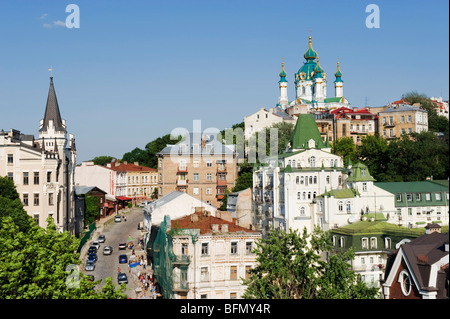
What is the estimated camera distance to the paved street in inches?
1654

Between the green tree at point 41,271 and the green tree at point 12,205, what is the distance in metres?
16.3

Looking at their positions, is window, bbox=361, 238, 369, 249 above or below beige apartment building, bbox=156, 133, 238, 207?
below

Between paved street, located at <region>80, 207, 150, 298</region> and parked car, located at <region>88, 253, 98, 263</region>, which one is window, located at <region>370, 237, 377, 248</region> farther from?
parked car, located at <region>88, 253, 98, 263</region>

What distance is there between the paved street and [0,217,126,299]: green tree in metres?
7.82

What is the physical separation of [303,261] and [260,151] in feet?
152

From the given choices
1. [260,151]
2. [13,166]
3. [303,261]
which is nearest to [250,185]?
[260,151]

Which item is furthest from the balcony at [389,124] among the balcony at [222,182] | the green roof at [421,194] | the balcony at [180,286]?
the balcony at [180,286]

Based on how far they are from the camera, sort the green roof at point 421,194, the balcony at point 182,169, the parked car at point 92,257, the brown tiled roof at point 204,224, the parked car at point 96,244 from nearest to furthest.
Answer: the brown tiled roof at point 204,224
the green roof at point 421,194
the parked car at point 92,257
the parked car at point 96,244
the balcony at point 182,169

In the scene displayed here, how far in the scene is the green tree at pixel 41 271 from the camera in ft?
69.6

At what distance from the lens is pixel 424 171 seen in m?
45.4

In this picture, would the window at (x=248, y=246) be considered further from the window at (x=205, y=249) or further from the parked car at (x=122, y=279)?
the parked car at (x=122, y=279)

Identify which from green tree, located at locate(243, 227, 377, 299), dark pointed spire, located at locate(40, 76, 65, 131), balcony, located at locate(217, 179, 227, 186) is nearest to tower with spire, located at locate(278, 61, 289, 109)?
balcony, located at locate(217, 179, 227, 186)

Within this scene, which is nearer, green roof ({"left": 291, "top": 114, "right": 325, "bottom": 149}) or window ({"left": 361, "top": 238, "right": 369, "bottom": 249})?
window ({"left": 361, "top": 238, "right": 369, "bottom": 249})

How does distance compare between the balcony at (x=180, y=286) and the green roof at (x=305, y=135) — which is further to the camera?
the green roof at (x=305, y=135)
